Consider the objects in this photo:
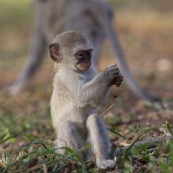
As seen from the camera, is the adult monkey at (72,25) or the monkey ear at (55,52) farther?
the adult monkey at (72,25)

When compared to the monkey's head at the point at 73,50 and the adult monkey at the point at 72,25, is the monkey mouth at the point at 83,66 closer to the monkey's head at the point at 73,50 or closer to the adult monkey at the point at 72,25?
the monkey's head at the point at 73,50

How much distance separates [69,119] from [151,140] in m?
0.77

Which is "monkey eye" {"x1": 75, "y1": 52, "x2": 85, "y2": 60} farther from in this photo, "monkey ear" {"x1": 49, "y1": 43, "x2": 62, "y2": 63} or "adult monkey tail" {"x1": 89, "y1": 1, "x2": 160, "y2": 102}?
"adult monkey tail" {"x1": 89, "y1": 1, "x2": 160, "y2": 102}

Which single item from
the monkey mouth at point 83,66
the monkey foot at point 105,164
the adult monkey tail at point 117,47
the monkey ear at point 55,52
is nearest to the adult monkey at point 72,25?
the adult monkey tail at point 117,47

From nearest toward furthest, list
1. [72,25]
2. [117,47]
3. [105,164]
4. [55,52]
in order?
1. [105,164]
2. [55,52]
3. [117,47]
4. [72,25]

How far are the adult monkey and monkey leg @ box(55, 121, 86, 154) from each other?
138 inches

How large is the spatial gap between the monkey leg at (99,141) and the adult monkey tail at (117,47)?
3619 mm

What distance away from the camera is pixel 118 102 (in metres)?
7.63

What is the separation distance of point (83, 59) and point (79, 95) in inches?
11.8

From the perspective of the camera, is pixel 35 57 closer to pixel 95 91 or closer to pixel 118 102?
pixel 118 102

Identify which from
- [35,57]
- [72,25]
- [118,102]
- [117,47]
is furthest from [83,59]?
[35,57]

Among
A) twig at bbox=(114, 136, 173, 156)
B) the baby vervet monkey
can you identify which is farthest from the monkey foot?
twig at bbox=(114, 136, 173, 156)

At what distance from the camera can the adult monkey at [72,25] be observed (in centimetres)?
821

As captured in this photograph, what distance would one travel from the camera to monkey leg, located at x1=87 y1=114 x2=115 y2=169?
408cm
